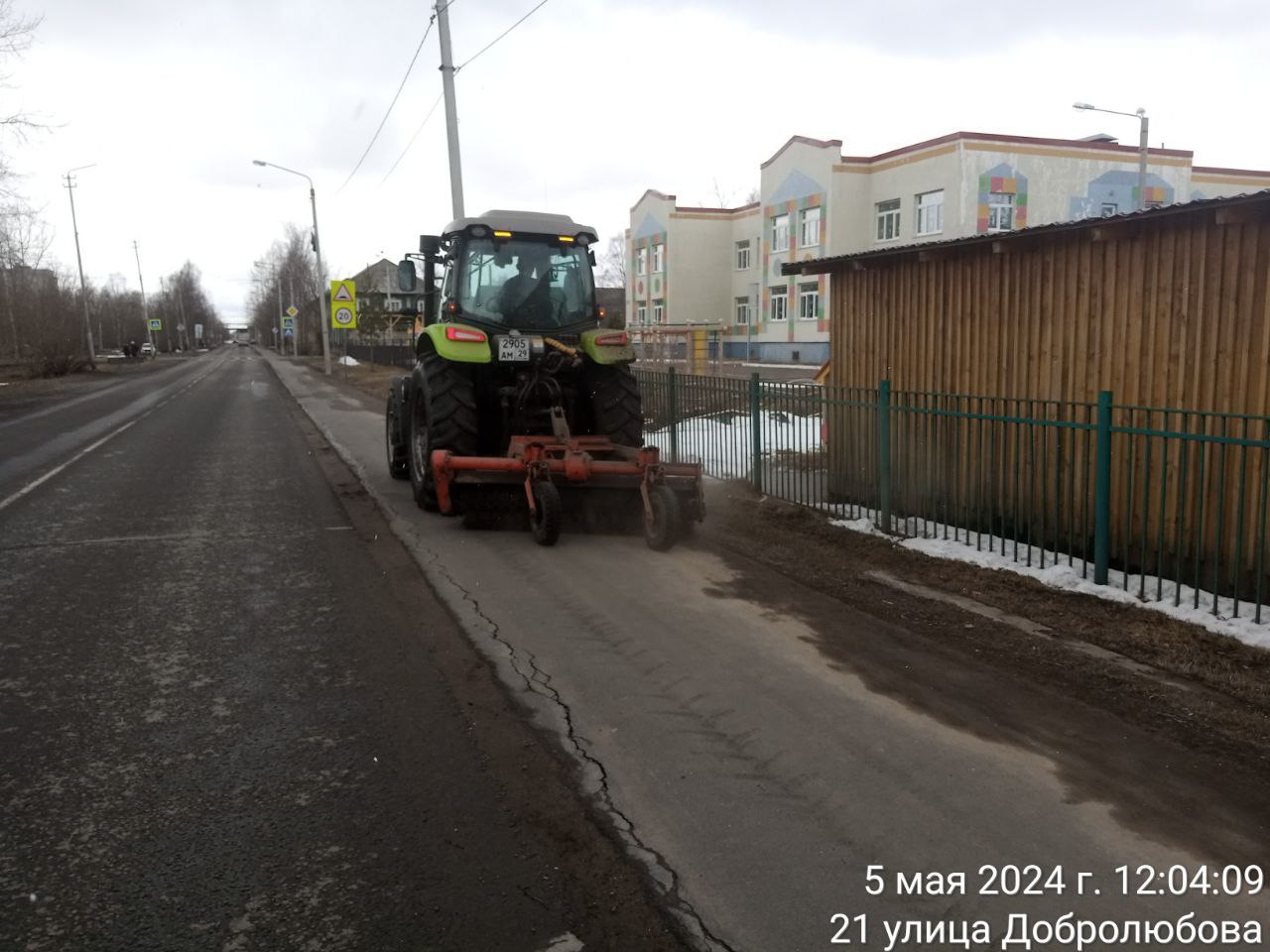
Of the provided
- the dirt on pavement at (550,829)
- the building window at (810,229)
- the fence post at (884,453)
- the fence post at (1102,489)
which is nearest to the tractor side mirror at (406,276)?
the fence post at (884,453)

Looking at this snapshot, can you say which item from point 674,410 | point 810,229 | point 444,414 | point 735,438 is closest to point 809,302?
point 810,229

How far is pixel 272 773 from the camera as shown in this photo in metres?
3.90

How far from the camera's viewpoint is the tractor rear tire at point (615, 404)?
9.29 meters

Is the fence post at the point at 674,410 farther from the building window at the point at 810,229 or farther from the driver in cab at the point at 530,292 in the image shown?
the building window at the point at 810,229

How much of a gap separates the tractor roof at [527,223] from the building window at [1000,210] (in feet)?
102

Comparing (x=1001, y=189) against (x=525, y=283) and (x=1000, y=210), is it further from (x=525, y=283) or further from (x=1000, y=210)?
(x=525, y=283)

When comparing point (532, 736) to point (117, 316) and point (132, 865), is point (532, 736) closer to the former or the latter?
point (132, 865)

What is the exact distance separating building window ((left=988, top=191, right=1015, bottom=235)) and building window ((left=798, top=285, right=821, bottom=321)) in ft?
27.9

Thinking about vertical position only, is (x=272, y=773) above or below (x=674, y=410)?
below

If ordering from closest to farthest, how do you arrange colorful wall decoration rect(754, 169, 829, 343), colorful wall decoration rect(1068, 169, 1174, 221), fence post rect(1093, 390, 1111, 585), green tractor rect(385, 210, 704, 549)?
fence post rect(1093, 390, 1111, 585) → green tractor rect(385, 210, 704, 549) → colorful wall decoration rect(1068, 169, 1174, 221) → colorful wall decoration rect(754, 169, 829, 343)

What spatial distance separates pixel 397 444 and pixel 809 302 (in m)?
36.0

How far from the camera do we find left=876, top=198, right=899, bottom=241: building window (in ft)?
133

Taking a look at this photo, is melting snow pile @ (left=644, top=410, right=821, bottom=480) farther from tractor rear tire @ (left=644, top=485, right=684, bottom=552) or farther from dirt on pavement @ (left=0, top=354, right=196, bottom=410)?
dirt on pavement @ (left=0, top=354, right=196, bottom=410)

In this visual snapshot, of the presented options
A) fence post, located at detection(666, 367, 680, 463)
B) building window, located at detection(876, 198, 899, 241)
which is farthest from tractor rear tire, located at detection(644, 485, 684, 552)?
building window, located at detection(876, 198, 899, 241)
